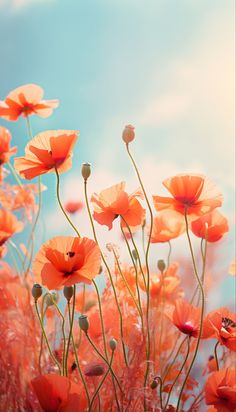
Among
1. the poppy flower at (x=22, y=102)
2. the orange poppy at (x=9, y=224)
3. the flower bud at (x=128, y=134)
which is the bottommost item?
the orange poppy at (x=9, y=224)

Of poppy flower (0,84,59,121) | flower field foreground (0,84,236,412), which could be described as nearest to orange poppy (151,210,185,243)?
flower field foreground (0,84,236,412)

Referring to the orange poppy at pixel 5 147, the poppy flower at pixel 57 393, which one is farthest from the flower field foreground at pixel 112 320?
the orange poppy at pixel 5 147

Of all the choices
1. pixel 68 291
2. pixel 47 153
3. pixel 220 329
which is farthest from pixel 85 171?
pixel 220 329

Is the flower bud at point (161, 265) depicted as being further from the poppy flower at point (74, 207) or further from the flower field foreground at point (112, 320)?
the poppy flower at point (74, 207)

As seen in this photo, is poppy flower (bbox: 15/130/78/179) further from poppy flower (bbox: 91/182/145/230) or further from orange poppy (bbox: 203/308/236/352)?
orange poppy (bbox: 203/308/236/352)

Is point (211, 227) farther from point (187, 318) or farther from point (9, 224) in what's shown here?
point (9, 224)
